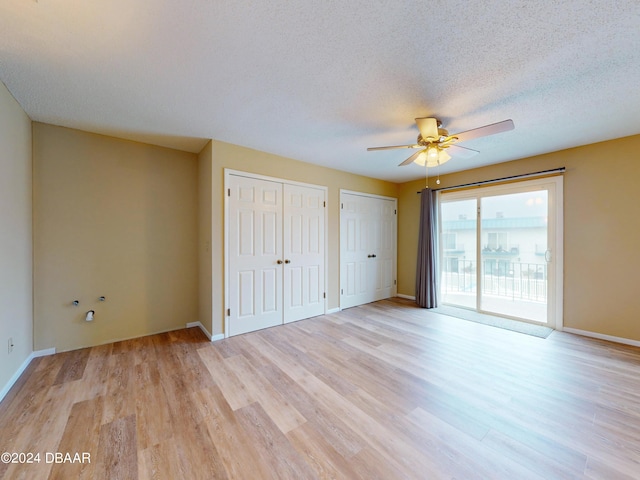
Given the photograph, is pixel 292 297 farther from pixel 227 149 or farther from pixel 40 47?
pixel 40 47

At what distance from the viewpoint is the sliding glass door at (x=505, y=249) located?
3.50 metres

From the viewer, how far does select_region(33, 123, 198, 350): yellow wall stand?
2.70 m

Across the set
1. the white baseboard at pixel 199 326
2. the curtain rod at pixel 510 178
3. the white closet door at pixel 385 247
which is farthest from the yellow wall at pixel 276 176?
the curtain rod at pixel 510 178

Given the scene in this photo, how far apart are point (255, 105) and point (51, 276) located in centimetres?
288

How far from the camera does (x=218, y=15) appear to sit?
136cm

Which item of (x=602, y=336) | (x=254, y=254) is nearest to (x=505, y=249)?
(x=602, y=336)

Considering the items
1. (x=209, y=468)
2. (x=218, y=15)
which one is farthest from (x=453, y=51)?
(x=209, y=468)

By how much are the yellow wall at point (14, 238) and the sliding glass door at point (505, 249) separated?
551 cm

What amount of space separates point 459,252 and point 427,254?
0.55 meters

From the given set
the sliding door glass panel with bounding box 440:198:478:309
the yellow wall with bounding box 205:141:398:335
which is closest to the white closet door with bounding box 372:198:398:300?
the yellow wall with bounding box 205:141:398:335

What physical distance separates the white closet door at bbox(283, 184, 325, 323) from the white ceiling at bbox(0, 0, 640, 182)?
3.81 feet

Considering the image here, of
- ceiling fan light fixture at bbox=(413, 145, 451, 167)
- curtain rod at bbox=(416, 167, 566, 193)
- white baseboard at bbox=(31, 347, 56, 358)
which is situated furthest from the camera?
curtain rod at bbox=(416, 167, 566, 193)

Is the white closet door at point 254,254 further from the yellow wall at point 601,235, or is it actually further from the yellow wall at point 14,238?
the yellow wall at point 601,235

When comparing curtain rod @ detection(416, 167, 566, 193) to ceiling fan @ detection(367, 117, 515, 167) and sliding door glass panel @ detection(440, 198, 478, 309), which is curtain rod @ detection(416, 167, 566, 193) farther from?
ceiling fan @ detection(367, 117, 515, 167)
